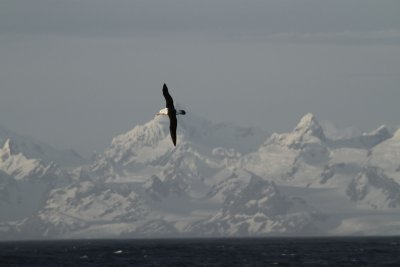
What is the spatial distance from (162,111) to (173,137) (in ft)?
7.55

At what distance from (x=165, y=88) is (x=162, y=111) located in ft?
13.1

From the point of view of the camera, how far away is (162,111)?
9725cm

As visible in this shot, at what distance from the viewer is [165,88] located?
93688 millimetres

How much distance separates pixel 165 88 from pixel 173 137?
5.32 meters

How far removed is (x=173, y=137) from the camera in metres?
97.3
